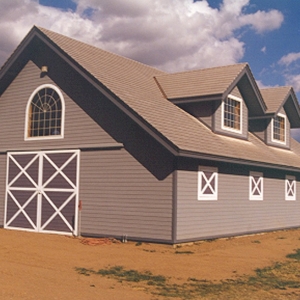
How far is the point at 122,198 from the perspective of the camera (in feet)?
52.6

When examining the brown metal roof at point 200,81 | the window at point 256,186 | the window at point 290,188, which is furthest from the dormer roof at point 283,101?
the brown metal roof at point 200,81

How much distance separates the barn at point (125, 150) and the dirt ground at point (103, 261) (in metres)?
0.91

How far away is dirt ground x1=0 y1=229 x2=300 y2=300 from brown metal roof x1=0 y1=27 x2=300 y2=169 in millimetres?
3031

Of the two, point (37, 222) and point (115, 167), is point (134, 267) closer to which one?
point (115, 167)

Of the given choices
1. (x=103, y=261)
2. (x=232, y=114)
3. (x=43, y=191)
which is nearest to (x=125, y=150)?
(x=43, y=191)

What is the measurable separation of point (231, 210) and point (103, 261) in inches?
288

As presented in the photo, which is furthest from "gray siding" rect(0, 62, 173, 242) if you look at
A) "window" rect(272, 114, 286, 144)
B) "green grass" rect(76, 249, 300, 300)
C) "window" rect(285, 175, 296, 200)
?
"window" rect(272, 114, 286, 144)

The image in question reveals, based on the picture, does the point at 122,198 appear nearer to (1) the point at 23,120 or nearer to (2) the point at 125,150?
(2) the point at 125,150

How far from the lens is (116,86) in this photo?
54.9 ft

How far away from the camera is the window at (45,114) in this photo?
59.7ft

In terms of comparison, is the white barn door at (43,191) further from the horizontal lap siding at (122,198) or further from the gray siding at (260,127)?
the gray siding at (260,127)

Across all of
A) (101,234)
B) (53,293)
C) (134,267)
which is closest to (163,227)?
(101,234)

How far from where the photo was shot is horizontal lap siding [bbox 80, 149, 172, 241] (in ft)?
49.9

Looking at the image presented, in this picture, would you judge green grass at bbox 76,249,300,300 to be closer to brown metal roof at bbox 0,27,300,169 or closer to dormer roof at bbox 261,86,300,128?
brown metal roof at bbox 0,27,300,169
